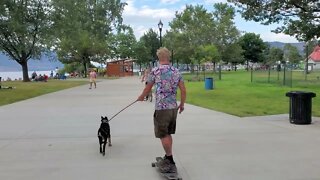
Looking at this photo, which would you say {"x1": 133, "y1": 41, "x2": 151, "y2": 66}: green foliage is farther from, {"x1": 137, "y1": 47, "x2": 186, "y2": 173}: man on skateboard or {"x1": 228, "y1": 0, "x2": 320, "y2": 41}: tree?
{"x1": 137, "y1": 47, "x2": 186, "y2": 173}: man on skateboard

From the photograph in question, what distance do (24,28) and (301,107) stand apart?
28164 millimetres

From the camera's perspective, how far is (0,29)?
36.2 meters

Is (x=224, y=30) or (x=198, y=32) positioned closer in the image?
(x=198, y=32)

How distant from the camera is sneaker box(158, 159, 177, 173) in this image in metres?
6.50

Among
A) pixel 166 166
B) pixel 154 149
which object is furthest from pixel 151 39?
pixel 166 166

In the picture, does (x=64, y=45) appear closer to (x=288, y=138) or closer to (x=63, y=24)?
(x=63, y=24)

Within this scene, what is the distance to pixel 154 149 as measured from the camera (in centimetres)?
850

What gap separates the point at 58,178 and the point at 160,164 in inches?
58.0

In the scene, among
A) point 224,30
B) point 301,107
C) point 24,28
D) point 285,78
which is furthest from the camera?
point 224,30

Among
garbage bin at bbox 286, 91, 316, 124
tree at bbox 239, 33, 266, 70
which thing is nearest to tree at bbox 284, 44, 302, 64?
tree at bbox 239, 33, 266, 70

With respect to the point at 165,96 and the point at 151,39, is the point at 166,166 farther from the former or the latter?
the point at 151,39

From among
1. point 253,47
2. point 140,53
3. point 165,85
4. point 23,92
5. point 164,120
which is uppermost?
point 253,47

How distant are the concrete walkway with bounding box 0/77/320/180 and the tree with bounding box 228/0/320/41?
23.9ft

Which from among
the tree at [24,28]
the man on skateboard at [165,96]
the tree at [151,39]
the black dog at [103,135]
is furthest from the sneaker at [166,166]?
the tree at [151,39]
